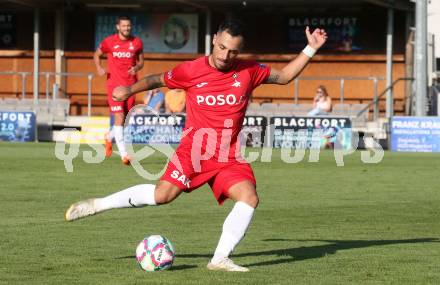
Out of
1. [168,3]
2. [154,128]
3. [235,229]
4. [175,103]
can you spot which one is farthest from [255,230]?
[168,3]

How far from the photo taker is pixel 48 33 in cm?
3931

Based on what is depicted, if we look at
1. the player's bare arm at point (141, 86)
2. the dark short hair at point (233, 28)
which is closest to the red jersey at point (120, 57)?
the player's bare arm at point (141, 86)

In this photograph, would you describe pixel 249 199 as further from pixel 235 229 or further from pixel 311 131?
pixel 311 131

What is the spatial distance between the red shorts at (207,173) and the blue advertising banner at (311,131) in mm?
20655

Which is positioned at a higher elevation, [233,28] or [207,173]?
[233,28]

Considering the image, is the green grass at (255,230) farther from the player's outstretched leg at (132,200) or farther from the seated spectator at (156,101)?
the seated spectator at (156,101)

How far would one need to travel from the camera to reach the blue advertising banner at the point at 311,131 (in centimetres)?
3058

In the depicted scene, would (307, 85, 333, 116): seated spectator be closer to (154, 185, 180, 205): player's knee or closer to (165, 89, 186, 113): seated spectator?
(165, 89, 186, 113): seated spectator

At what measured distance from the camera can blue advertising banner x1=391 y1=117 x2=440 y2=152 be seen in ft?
97.2

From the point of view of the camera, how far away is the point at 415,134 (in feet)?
98.0

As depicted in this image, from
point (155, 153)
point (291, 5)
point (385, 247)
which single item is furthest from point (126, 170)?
point (291, 5)

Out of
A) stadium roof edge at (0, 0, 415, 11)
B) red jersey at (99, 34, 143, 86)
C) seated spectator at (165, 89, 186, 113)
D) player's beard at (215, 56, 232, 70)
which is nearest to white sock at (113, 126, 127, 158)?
red jersey at (99, 34, 143, 86)

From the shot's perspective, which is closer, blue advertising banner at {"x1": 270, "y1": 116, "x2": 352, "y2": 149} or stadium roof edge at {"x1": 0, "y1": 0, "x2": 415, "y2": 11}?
blue advertising banner at {"x1": 270, "y1": 116, "x2": 352, "y2": 149}

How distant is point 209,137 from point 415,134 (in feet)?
67.8
